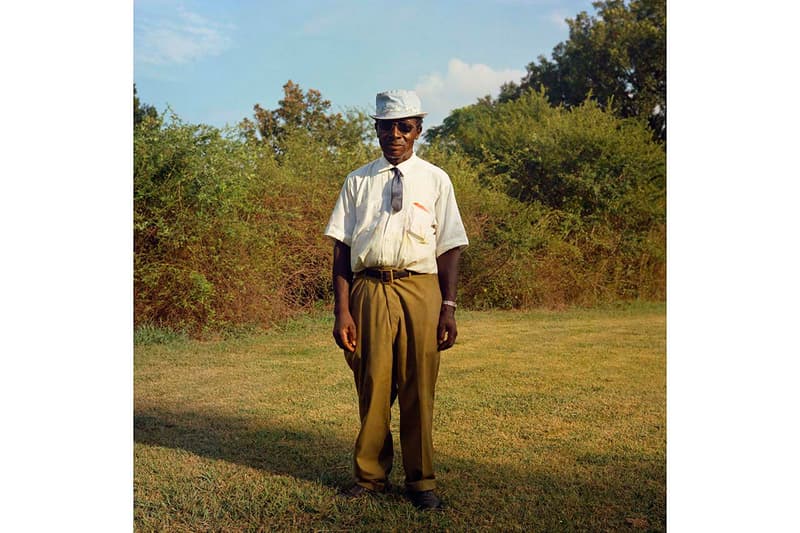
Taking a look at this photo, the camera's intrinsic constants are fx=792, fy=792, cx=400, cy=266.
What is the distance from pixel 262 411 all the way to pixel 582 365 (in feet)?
9.63

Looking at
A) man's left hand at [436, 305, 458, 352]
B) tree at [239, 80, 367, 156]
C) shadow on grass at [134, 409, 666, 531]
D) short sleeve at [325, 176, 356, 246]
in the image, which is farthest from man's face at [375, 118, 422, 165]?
tree at [239, 80, 367, 156]

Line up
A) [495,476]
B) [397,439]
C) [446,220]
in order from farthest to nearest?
[397,439]
[495,476]
[446,220]

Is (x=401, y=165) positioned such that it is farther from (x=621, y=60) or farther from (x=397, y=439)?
(x=621, y=60)

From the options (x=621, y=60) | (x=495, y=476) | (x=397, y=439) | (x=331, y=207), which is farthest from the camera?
(x=621, y=60)

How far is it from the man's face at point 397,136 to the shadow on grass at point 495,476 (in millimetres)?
1428

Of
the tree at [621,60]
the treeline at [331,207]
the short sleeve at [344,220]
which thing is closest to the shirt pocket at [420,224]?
the short sleeve at [344,220]

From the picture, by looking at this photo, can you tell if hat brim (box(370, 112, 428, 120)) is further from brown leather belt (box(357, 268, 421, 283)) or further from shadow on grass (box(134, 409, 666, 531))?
shadow on grass (box(134, 409, 666, 531))

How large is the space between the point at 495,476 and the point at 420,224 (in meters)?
1.38

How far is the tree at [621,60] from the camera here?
14.5 meters

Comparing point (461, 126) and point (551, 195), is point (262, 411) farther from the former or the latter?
point (461, 126)

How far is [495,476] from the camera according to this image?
3.69 meters

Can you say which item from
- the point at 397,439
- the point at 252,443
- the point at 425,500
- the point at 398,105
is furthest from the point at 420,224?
the point at 397,439
